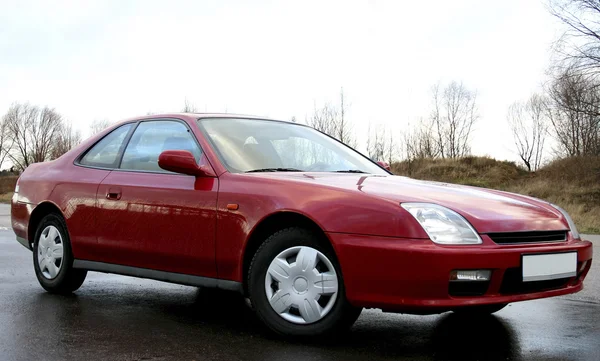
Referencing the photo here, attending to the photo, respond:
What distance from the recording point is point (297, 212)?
387cm

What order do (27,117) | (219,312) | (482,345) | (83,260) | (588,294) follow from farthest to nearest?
(27,117) < (588,294) < (83,260) < (219,312) < (482,345)

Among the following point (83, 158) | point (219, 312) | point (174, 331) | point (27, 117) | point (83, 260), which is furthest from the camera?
point (27, 117)

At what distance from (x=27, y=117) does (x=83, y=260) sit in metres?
77.7

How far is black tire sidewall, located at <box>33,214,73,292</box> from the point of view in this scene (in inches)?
213

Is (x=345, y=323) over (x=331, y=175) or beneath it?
beneath

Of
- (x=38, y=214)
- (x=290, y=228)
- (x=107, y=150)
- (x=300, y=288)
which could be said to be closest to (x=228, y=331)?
(x=300, y=288)

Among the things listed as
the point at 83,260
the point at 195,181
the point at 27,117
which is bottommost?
the point at 83,260

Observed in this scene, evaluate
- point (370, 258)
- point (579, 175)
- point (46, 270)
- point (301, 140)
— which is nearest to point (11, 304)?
point (46, 270)

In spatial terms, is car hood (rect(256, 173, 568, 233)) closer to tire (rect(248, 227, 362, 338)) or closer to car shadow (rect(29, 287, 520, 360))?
tire (rect(248, 227, 362, 338))

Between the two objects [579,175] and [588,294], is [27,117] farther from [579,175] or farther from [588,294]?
[588,294]

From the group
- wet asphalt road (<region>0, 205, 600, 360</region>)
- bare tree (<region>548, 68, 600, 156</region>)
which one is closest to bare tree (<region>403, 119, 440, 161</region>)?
bare tree (<region>548, 68, 600, 156</region>)

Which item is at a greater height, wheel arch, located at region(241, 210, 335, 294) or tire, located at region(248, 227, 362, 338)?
wheel arch, located at region(241, 210, 335, 294)

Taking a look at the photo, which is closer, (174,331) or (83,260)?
(174,331)

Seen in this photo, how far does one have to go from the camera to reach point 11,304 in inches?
201
